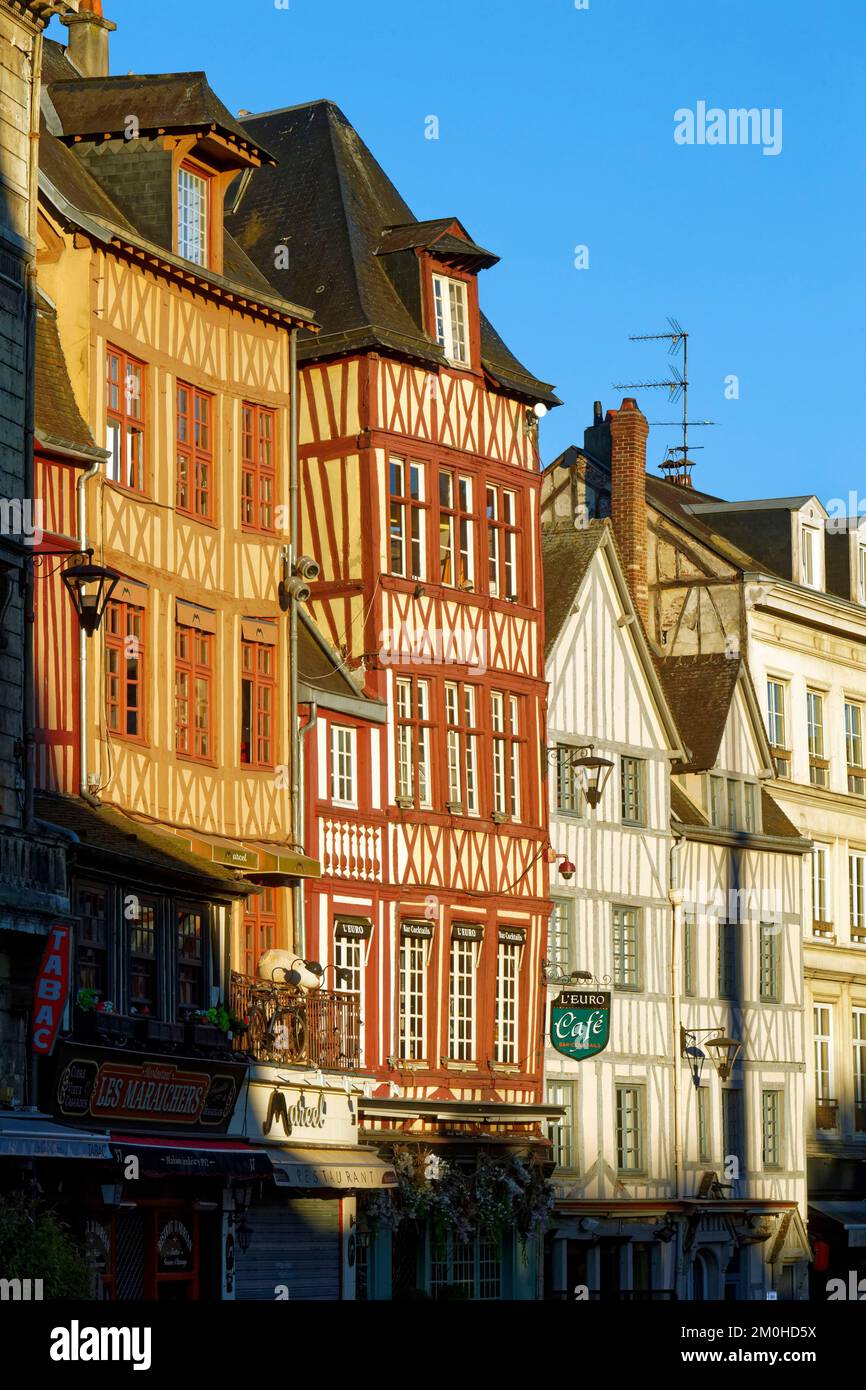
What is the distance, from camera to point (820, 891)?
45.3 meters

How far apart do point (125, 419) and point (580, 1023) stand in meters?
11.5

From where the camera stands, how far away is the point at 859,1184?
44.6 metres

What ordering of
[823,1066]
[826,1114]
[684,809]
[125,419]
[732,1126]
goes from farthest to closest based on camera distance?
1. [823,1066]
2. [826,1114]
3. [684,809]
4. [732,1126]
5. [125,419]

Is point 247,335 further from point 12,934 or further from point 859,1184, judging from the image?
point 859,1184

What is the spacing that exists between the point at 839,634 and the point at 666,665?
450 centimetres

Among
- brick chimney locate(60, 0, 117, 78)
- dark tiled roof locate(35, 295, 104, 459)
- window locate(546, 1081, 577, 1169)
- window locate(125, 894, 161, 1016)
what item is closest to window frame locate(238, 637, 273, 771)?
→ window locate(125, 894, 161, 1016)

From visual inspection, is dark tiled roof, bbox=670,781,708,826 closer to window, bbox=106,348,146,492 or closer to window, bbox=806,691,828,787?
window, bbox=806,691,828,787

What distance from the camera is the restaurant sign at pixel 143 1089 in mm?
25375

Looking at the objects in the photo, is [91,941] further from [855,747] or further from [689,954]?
[855,747]

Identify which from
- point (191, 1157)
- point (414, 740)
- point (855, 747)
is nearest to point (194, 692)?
point (414, 740)

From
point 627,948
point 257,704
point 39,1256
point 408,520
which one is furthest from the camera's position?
point 627,948

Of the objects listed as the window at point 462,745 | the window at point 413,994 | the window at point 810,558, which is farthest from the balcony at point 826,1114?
the window at point 413,994

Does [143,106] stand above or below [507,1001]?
above
